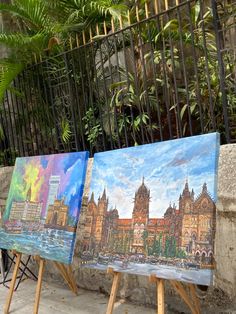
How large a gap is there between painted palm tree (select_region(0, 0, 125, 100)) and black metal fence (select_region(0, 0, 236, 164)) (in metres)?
0.21

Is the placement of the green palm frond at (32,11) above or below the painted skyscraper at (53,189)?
above

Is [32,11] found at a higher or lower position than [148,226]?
higher

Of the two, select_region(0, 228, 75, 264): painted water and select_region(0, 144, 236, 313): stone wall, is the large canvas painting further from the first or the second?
select_region(0, 144, 236, 313): stone wall

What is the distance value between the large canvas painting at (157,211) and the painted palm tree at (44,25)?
7.88 feet

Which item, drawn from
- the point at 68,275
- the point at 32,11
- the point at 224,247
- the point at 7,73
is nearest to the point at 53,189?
the point at 68,275

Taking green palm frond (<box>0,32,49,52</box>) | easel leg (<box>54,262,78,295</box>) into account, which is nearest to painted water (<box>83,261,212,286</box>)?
easel leg (<box>54,262,78,295</box>)

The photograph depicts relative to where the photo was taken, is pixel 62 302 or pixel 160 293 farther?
pixel 62 302

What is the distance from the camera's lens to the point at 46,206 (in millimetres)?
3998

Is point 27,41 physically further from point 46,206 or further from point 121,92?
point 46,206

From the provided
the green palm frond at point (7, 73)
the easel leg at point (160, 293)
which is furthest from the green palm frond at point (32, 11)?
the easel leg at point (160, 293)

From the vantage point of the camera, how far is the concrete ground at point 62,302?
13.2 feet

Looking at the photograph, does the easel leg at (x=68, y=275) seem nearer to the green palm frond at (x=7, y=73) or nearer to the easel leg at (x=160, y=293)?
the easel leg at (x=160, y=293)

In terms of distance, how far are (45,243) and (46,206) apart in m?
0.35

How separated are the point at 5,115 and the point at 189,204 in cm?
410
